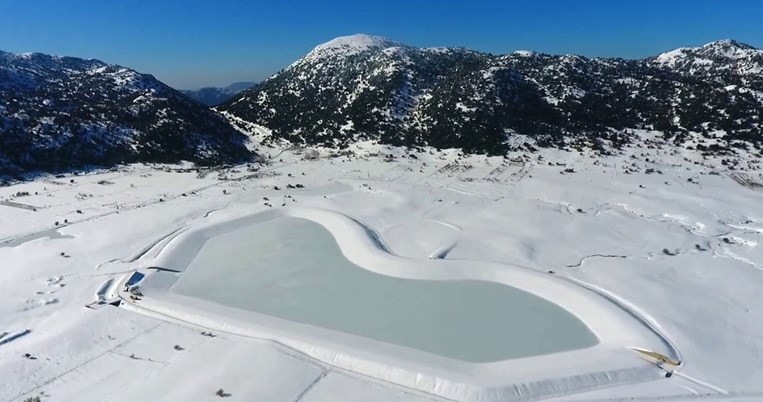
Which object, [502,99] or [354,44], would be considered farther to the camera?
[354,44]

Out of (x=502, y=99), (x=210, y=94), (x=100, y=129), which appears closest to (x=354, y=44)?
(x=502, y=99)

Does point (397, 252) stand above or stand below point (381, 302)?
above

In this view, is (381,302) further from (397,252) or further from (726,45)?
(726,45)

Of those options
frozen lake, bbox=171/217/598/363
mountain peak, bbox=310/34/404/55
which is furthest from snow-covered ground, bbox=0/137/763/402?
mountain peak, bbox=310/34/404/55

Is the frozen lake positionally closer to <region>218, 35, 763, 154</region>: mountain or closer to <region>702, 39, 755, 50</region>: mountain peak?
<region>218, 35, 763, 154</region>: mountain

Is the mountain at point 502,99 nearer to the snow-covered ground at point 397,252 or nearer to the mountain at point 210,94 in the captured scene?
the snow-covered ground at point 397,252

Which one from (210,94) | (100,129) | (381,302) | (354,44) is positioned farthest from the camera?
(210,94)

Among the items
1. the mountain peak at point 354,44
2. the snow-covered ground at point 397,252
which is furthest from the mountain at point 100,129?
the mountain peak at point 354,44
